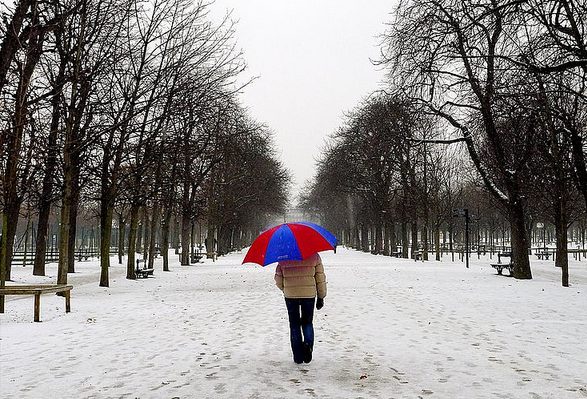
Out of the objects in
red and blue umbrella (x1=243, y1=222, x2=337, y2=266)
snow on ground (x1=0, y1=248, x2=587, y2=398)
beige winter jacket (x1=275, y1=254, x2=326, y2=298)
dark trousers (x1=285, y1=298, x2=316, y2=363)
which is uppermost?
red and blue umbrella (x1=243, y1=222, x2=337, y2=266)

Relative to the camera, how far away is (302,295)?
720cm

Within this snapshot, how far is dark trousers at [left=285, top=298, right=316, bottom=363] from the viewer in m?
7.22

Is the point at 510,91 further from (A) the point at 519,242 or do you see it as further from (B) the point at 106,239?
(B) the point at 106,239

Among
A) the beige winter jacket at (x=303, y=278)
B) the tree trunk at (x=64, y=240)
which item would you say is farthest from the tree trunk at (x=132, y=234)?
the beige winter jacket at (x=303, y=278)

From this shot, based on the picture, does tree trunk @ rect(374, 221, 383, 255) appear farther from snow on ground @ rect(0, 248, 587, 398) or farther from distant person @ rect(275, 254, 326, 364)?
distant person @ rect(275, 254, 326, 364)

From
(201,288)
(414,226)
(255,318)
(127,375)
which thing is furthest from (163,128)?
(414,226)

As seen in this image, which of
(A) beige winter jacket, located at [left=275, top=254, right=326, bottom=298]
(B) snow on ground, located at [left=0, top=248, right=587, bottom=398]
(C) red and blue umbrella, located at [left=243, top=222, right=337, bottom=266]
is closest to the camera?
(B) snow on ground, located at [left=0, top=248, right=587, bottom=398]

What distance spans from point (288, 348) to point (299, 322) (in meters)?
1.28

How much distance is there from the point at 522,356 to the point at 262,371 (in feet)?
11.5

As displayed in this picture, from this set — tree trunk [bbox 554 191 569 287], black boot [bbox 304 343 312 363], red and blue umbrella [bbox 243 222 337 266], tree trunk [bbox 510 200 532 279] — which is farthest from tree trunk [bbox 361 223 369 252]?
black boot [bbox 304 343 312 363]

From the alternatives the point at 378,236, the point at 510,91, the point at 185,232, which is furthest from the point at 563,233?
the point at 378,236

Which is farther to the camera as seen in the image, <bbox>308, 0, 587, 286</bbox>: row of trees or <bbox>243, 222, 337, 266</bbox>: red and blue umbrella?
<bbox>308, 0, 587, 286</bbox>: row of trees

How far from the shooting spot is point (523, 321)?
436 inches

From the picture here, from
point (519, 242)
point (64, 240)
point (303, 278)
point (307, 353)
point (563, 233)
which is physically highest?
point (563, 233)
